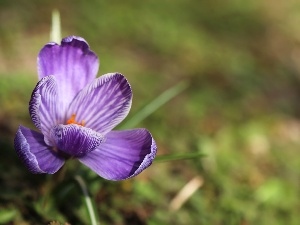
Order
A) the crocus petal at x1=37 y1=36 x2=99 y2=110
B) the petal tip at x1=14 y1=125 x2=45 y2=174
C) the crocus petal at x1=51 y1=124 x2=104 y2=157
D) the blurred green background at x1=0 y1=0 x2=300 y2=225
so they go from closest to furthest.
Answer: the petal tip at x1=14 y1=125 x2=45 y2=174 < the crocus petal at x1=51 y1=124 x2=104 y2=157 < the crocus petal at x1=37 y1=36 x2=99 y2=110 < the blurred green background at x1=0 y1=0 x2=300 y2=225

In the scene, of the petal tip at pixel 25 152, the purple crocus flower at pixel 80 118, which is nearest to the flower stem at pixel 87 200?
the purple crocus flower at pixel 80 118

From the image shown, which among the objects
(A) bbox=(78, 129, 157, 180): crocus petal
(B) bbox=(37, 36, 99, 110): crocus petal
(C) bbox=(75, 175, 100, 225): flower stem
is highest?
(B) bbox=(37, 36, 99, 110): crocus petal

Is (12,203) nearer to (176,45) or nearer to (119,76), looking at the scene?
(119,76)

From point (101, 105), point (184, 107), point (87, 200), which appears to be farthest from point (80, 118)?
point (184, 107)

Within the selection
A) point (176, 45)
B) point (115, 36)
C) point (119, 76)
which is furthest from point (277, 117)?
point (119, 76)

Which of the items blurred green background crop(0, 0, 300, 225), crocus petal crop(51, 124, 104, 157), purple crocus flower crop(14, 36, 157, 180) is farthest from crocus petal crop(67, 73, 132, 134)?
blurred green background crop(0, 0, 300, 225)

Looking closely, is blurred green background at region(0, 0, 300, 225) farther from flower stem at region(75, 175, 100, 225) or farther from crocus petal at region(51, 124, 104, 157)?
crocus petal at region(51, 124, 104, 157)

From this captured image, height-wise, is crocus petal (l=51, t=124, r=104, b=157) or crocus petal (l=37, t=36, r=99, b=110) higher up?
crocus petal (l=37, t=36, r=99, b=110)
